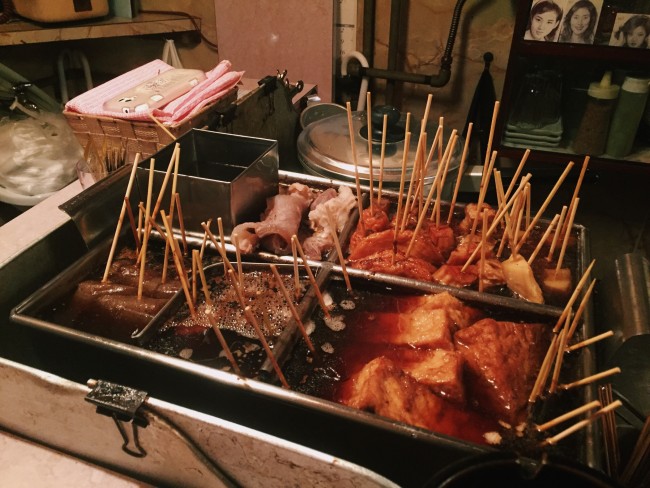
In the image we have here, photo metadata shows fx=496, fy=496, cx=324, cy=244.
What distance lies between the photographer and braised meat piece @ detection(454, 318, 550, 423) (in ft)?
4.38

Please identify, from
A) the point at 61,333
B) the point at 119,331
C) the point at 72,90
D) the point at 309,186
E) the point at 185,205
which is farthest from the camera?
the point at 72,90

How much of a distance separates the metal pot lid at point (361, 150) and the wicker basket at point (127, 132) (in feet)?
1.67

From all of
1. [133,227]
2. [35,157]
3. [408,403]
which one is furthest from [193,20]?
[408,403]

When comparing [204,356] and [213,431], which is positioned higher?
[213,431]

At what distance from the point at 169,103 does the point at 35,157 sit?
115 cm

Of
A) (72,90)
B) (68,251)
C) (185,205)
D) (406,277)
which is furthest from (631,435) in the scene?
(72,90)

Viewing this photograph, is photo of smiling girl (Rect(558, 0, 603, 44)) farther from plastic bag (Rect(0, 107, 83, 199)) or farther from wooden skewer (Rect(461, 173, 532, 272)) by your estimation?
plastic bag (Rect(0, 107, 83, 199))

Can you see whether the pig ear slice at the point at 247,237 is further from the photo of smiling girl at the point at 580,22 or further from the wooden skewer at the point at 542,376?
the photo of smiling girl at the point at 580,22

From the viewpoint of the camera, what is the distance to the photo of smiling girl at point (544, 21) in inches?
99.9

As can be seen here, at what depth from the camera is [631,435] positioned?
146 centimetres

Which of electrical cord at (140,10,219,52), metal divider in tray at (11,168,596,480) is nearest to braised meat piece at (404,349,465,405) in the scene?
metal divider in tray at (11,168,596,480)

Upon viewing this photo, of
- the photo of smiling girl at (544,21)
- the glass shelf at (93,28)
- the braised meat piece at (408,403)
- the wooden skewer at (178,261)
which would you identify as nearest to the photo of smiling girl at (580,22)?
the photo of smiling girl at (544,21)

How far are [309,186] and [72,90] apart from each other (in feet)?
9.43

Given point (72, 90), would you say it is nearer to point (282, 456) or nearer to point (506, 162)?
point (506, 162)
